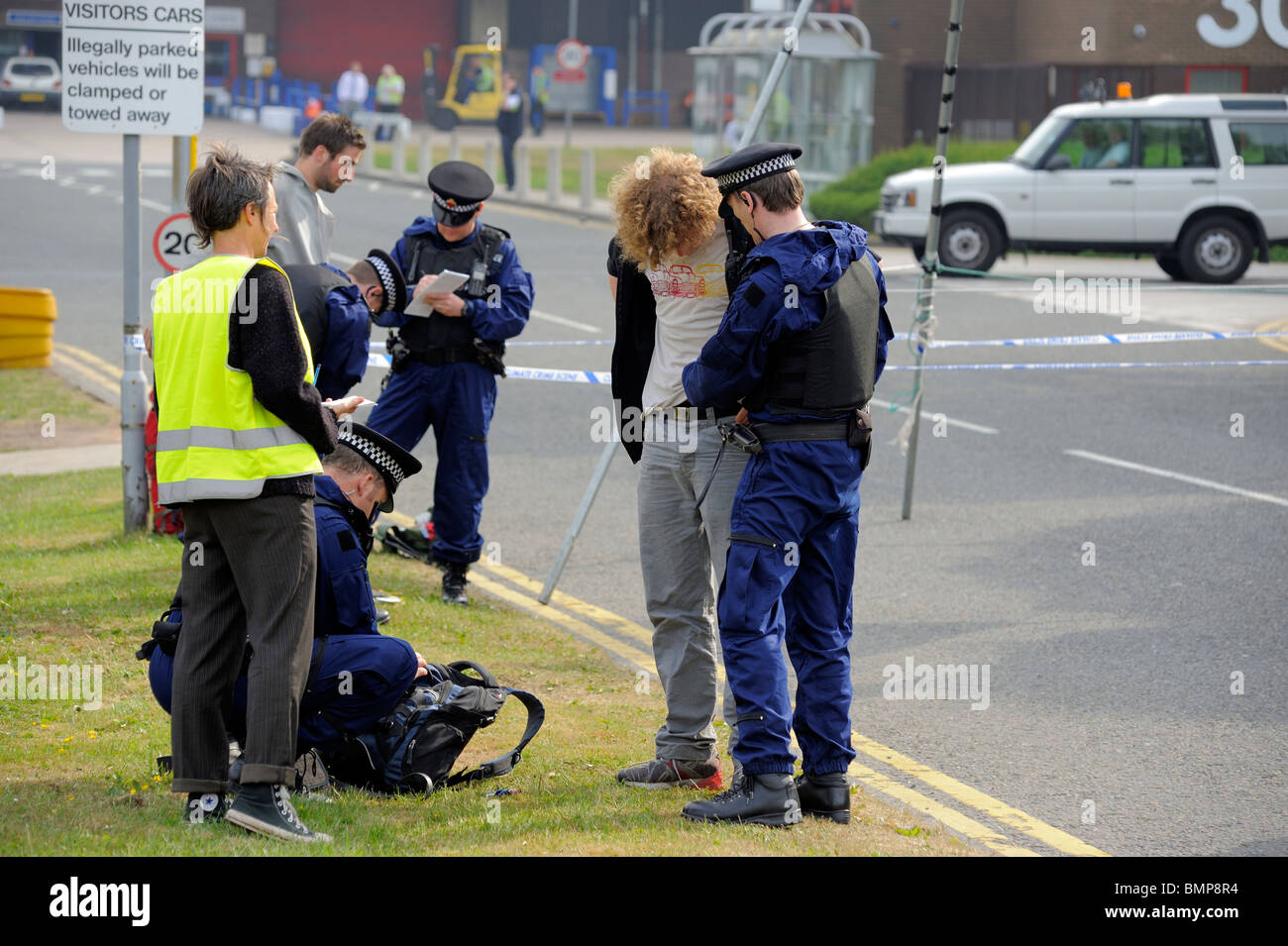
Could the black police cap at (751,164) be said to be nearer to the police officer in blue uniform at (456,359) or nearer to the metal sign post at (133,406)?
the police officer in blue uniform at (456,359)

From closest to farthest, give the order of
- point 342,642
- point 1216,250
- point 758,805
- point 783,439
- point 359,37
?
point 758,805 → point 783,439 → point 342,642 → point 1216,250 → point 359,37

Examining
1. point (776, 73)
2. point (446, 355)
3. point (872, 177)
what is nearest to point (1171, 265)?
point (872, 177)

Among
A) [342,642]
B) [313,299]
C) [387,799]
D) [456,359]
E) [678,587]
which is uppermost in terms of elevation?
[313,299]

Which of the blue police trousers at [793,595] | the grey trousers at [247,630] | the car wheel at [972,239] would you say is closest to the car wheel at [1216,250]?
the car wheel at [972,239]

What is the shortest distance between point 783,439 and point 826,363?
10.3 inches

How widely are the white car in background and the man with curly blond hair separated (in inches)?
1987

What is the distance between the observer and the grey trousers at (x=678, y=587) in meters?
5.29

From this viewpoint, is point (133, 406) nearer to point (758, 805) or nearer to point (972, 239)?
point (758, 805)

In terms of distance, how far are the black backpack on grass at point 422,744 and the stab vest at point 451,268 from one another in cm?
269

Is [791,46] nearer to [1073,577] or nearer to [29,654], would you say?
[1073,577]

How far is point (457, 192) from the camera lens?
750 centimetres

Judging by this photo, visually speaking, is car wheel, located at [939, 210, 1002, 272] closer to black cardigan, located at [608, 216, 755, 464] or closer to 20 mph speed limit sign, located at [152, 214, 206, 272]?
20 mph speed limit sign, located at [152, 214, 206, 272]

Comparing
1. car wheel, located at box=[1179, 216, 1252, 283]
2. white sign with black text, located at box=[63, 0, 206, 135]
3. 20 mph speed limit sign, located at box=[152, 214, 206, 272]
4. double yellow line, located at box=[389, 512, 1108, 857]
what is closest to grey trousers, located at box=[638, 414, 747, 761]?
double yellow line, located at box=[389, 512, 1108, 857]

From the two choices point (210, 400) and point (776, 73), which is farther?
point (776, 73)
